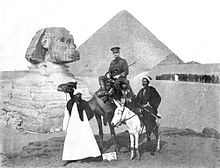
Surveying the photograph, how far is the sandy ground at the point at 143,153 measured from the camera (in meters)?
7.25

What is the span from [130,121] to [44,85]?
3.88 m

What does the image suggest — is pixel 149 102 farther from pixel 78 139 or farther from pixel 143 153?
pixel 78 139

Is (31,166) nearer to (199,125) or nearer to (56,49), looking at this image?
(56,49)

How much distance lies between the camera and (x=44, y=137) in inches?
373

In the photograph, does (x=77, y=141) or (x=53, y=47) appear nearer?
(x=77, y=141)

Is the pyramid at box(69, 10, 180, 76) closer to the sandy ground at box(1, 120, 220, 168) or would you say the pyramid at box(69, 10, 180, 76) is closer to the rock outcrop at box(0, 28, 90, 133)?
the rock outcrop at box(0, 28, 90, 133)

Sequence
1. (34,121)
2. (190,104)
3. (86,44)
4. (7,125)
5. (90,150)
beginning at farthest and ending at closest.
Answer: (86,44) → (190,104) → (7,125) → (34,121) → (90,150)

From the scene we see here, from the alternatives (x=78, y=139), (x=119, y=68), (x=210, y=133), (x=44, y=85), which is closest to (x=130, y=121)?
(x=78, y=139)

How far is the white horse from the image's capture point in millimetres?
7168

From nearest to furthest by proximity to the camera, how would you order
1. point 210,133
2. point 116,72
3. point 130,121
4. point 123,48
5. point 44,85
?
point 130,121, point 116,72, point 210,133, point 44,85, point 123,48

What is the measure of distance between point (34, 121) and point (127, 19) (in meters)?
23.4

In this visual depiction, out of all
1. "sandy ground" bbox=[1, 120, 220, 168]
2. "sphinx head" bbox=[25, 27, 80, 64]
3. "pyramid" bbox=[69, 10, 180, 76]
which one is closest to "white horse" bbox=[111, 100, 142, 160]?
"sandy ground" bbox=[1, 120, 220, 168]

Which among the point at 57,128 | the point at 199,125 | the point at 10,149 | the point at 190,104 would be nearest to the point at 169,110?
the point at 190,104

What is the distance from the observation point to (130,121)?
7266mm
